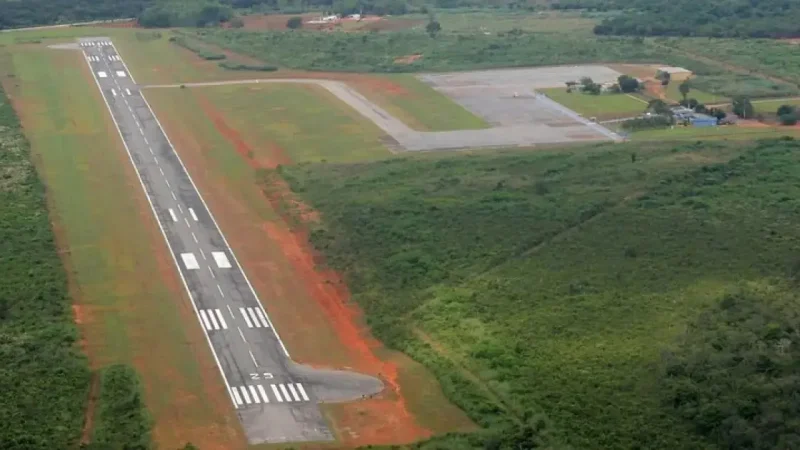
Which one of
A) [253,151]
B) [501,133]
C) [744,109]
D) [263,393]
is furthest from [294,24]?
[263,393]

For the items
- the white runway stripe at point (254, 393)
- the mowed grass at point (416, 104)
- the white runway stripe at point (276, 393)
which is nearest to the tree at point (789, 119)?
the mowed grass at point (416, 104)

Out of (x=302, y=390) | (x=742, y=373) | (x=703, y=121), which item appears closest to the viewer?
(x=742, y=373)

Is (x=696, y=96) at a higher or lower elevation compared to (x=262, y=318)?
lower

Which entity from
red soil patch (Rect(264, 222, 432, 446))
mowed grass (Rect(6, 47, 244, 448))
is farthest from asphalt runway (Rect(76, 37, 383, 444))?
red soil patch (Rect(264, 222, 432, 446))

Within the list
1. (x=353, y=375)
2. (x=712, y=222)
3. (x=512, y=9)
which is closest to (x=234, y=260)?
(x=353, y=375)

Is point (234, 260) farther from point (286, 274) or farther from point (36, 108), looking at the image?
point (36, 108)

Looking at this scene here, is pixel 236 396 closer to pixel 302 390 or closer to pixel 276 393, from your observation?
pixel 276 393
